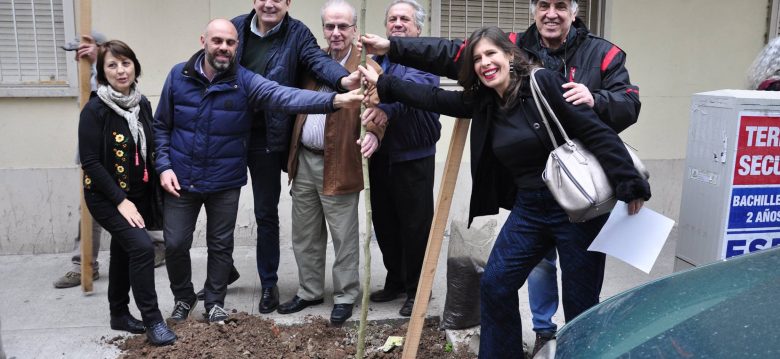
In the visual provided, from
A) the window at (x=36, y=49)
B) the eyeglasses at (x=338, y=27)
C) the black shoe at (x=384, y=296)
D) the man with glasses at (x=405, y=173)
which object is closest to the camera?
the eyeglasses at (x=338, y=27)

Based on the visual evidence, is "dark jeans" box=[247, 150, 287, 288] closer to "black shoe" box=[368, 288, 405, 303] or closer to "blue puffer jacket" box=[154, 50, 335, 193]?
"blue puffer jacket" box=[154, 50, 335, 193]

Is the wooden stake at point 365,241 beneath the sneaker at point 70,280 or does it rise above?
above

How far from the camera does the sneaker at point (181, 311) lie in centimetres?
427

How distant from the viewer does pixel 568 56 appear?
326 centimetres

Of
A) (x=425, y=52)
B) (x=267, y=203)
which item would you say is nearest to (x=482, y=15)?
(x=267, y=203)

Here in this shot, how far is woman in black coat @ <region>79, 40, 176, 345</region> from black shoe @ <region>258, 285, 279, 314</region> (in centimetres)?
69

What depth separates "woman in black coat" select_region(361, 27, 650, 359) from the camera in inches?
114

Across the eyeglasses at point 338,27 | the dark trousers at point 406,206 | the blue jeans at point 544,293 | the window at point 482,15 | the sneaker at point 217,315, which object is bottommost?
the sneaker at point 217,315

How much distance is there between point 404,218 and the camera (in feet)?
14.5

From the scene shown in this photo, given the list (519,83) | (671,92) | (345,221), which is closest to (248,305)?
(345,221)

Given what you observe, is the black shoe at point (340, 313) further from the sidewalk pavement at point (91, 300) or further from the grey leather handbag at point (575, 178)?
the grey leather handbag at point (575, 178)

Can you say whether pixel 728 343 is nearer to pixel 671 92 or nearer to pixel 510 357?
pixel 510 357

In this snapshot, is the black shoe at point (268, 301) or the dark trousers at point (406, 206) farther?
the black shoe at point (268, 301)

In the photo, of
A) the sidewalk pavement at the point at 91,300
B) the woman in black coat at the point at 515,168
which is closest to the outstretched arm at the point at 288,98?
the woman in black coat at the point at 515,168
